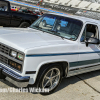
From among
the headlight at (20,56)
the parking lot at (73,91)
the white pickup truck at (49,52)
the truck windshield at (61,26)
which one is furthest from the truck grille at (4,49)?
the truck windshield at (61,26)

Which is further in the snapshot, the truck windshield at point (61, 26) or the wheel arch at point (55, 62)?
the truck windshield at point (61, 26)

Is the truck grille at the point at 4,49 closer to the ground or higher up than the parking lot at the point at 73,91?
higher up

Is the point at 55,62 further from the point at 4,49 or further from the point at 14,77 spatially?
the point at 4,49

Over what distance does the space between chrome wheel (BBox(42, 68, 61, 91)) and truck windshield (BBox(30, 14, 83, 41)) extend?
96 cm

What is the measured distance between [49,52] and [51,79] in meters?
0.70

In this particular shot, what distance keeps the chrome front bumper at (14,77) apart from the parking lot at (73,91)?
0.46m

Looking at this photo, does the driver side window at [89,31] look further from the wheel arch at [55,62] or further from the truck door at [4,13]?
the truck door at [4,13]

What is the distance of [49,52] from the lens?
3.36 metres

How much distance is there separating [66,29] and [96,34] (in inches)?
42.8

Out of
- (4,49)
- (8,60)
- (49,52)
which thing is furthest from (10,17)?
(49,52)

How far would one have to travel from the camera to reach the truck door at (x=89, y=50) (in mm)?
4157

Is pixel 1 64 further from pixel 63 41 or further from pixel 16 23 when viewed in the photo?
pixel 16 23

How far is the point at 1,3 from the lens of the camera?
9.03 meters

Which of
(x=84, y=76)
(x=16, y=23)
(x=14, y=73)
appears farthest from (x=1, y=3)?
(x=14, y=73)
